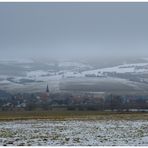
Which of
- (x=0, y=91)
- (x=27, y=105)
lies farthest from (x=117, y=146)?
(x=0, y=91)

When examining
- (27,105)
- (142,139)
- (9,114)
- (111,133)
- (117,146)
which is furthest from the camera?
(9,114)

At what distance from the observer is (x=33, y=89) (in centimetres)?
4334

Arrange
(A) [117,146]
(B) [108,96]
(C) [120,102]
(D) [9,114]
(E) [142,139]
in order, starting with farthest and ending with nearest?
(B) [108,96] → (C) [120,102] → (D) [9,114] → (E) [142,139] → (A) [117,146]

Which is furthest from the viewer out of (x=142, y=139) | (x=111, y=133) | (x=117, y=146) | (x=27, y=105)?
(x=27, y=105)

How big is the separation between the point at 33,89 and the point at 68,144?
28.9 metres

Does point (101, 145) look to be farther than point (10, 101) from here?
No

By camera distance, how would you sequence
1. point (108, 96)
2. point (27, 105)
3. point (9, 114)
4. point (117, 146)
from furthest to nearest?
1. point (108, 96)
2. point (9, 114)
3. point (27, 105)
4. point (117, 146)

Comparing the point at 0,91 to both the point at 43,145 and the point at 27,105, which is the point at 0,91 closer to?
the point at 27,105

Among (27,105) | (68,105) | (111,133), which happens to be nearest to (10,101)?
(27,105)

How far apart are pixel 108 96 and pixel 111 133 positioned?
29671mm

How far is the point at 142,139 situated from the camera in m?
15.8

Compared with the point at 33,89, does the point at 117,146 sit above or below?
below

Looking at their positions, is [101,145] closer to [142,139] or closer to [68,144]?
[68,144]

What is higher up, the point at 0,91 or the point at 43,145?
the point at 0,91
